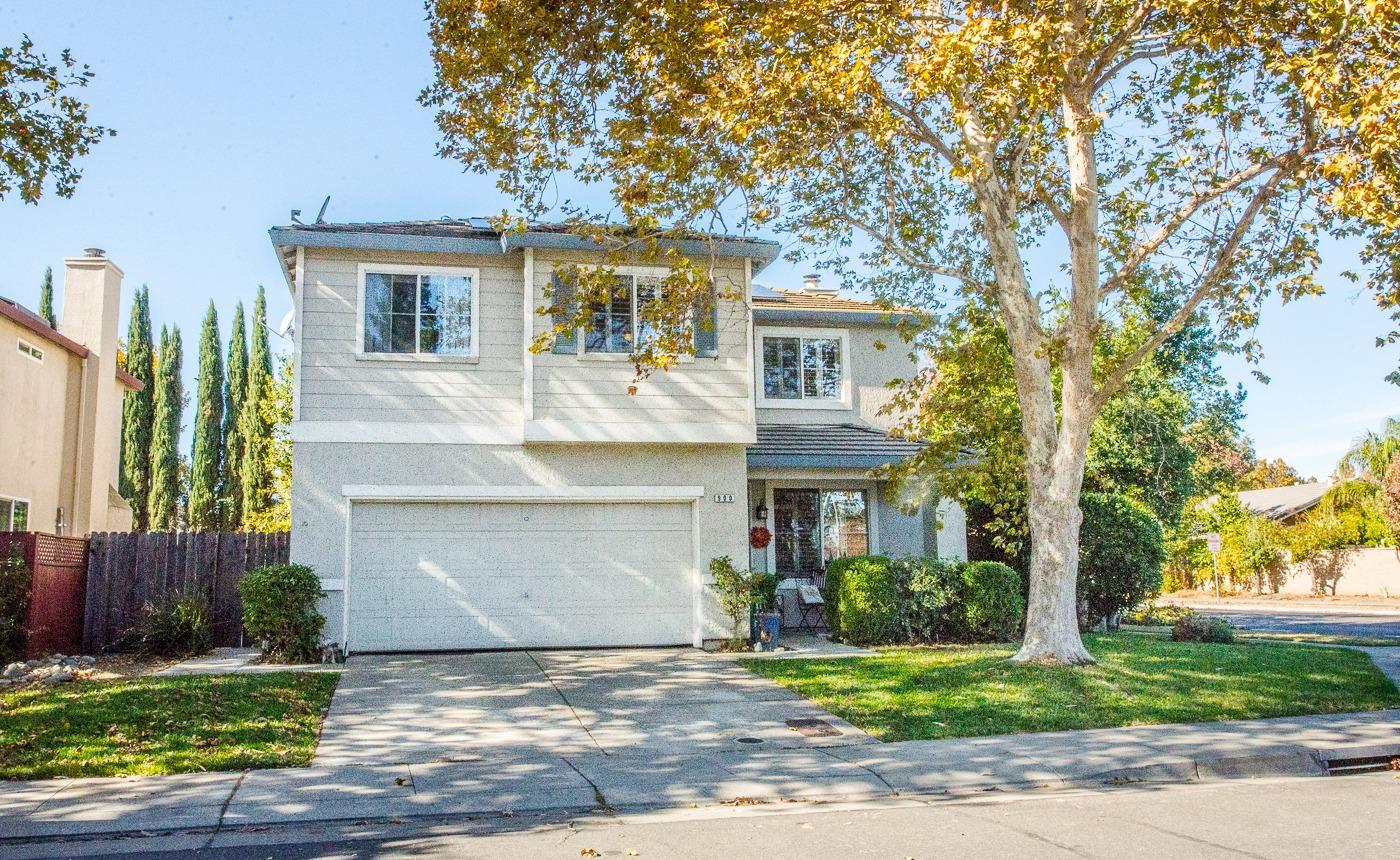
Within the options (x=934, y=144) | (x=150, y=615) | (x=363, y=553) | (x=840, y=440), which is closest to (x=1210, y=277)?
(x=934, y=144)

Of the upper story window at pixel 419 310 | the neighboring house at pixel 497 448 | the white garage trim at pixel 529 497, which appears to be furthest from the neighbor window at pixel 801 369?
the upper story window at pixel 419 310

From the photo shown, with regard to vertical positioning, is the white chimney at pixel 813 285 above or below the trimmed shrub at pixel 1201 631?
above

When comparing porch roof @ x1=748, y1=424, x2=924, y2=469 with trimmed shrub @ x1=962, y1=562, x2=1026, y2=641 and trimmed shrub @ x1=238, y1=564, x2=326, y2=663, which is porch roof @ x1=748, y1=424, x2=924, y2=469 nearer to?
trimmed shrub @ x1=962, y1=562, x2=1026, y2=641

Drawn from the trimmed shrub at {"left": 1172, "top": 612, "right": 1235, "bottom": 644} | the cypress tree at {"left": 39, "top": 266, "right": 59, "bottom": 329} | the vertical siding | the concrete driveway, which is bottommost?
the concrete driveway

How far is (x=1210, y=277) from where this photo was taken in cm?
1237

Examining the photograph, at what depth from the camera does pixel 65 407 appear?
20.8m

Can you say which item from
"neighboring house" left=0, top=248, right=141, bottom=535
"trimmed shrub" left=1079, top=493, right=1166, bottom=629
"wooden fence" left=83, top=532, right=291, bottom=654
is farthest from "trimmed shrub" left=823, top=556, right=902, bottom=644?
"neighboring house" left=0, top=248, right=141, bottom=535

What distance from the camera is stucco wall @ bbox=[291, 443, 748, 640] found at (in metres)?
14.6

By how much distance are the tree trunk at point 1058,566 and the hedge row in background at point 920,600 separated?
11.5 ft

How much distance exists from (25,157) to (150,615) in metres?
6.58

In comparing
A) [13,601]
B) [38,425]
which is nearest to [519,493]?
[13,601]

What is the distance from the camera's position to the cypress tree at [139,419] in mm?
31250

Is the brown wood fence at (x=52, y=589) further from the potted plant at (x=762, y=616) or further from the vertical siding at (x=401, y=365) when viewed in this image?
the potted plant at (x=762, y=616)

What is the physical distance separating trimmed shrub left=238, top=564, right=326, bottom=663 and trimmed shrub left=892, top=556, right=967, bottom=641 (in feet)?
27.1
